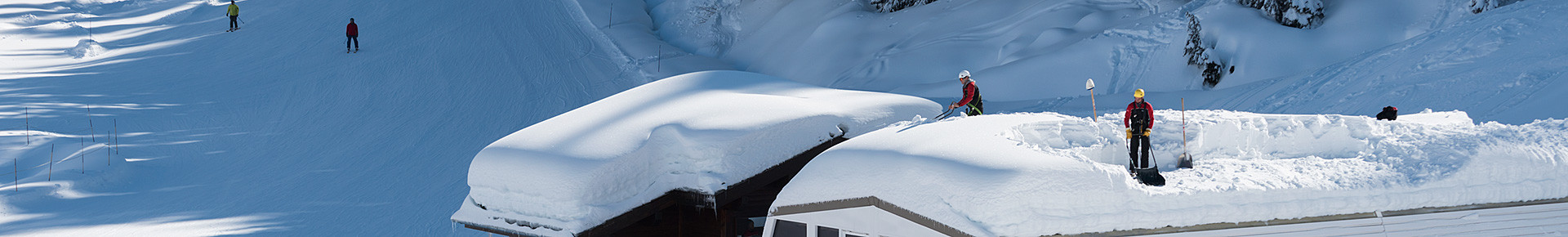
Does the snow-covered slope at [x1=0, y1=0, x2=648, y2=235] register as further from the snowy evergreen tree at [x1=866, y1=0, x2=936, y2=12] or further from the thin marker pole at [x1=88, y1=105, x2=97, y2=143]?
the snowy evergreen tree at [x1=866, y1=0, x2=936, y2=12]

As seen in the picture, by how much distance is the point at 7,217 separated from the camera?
13109mm

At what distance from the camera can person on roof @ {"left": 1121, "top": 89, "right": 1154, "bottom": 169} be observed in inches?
288

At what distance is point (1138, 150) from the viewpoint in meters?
7.45

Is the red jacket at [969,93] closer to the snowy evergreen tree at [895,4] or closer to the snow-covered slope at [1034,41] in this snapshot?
the snow-covered slope at [1034,41]

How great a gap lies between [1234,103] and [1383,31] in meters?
3.28

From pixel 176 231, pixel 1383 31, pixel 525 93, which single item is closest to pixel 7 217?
pixel 176 231

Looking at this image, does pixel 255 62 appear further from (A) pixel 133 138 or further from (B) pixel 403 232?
(B) pixel 403 232

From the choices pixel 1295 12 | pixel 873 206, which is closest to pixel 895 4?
pixel 1295 12

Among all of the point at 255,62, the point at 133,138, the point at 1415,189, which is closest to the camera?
the point at 1415,189

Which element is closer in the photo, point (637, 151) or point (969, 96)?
point (637, 151)

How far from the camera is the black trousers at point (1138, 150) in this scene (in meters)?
7.32

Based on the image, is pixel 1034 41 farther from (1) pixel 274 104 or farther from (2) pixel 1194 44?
(1) pixel 274 104

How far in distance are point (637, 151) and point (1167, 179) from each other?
3850mm

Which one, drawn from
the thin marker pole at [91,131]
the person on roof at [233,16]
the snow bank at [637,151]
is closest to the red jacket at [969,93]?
the snow bank at [637,151]
